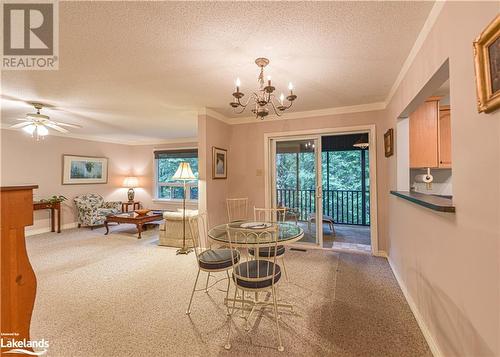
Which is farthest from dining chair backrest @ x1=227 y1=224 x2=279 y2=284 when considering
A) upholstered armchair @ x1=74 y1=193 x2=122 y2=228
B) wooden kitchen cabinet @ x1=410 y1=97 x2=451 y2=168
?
upholstered armchair @ x1=74 y1=193 x2=122 y2=228

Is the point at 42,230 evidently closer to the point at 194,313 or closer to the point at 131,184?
the point at 131,184

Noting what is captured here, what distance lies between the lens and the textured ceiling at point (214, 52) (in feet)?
5.34

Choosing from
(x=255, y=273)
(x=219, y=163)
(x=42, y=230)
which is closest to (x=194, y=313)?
(x=255, y=273)

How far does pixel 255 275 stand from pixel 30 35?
8.82 ft

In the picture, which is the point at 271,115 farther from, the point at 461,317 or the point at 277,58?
the point at 461,317

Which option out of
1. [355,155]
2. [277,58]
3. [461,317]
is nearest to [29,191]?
[277,58]

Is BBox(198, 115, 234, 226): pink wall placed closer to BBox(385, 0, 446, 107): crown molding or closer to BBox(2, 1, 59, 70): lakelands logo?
BBox(2, 1, 59, 70): lakelands logo

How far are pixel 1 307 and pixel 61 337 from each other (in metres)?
1.04

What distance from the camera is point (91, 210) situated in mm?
5582

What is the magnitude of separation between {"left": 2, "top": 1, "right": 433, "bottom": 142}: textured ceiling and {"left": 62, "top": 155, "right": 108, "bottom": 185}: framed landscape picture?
227 cm

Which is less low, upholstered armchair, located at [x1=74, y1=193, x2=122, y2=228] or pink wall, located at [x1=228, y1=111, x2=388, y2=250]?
pink wall, located at [x1=228, y1=111, x2=388, y2=250]

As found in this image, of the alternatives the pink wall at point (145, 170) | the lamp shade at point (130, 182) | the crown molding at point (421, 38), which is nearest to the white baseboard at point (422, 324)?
the crown molding at point (421, 38)

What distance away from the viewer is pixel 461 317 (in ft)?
4.24

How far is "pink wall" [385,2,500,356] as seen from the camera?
104cm
